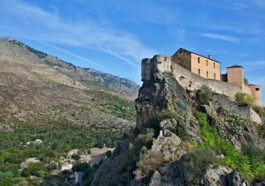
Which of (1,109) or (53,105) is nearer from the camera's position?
(1,109)

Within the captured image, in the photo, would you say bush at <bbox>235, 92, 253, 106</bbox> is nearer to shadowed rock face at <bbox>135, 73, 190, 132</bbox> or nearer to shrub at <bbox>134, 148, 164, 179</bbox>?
shadowed rock face at <bbox>135, 73, 190, 132</bbox>

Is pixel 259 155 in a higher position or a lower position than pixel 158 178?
higher

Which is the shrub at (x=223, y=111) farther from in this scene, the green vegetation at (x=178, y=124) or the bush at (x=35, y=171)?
the bush at (x=35, y=171)

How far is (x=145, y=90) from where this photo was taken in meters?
27.7

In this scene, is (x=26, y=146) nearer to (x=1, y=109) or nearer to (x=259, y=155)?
(x=1, y=109)

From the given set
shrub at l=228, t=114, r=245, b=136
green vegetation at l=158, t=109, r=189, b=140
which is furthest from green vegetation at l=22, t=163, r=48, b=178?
Result: shrub at l=228, t=114, r=245, b=136

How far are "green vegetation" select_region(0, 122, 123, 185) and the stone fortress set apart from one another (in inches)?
1225

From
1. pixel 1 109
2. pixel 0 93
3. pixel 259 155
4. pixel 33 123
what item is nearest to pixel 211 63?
pixel 259 155

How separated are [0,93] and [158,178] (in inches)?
3023

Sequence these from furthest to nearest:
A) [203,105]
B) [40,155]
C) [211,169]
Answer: [40,155] → [203,105] → [211,169]

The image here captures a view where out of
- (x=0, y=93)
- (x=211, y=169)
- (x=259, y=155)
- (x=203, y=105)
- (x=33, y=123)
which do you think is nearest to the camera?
(x=211, y=169)

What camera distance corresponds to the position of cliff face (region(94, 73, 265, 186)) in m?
17.7

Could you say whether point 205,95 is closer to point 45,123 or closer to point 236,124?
point 236,124

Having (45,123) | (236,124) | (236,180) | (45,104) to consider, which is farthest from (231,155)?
(45,104)
